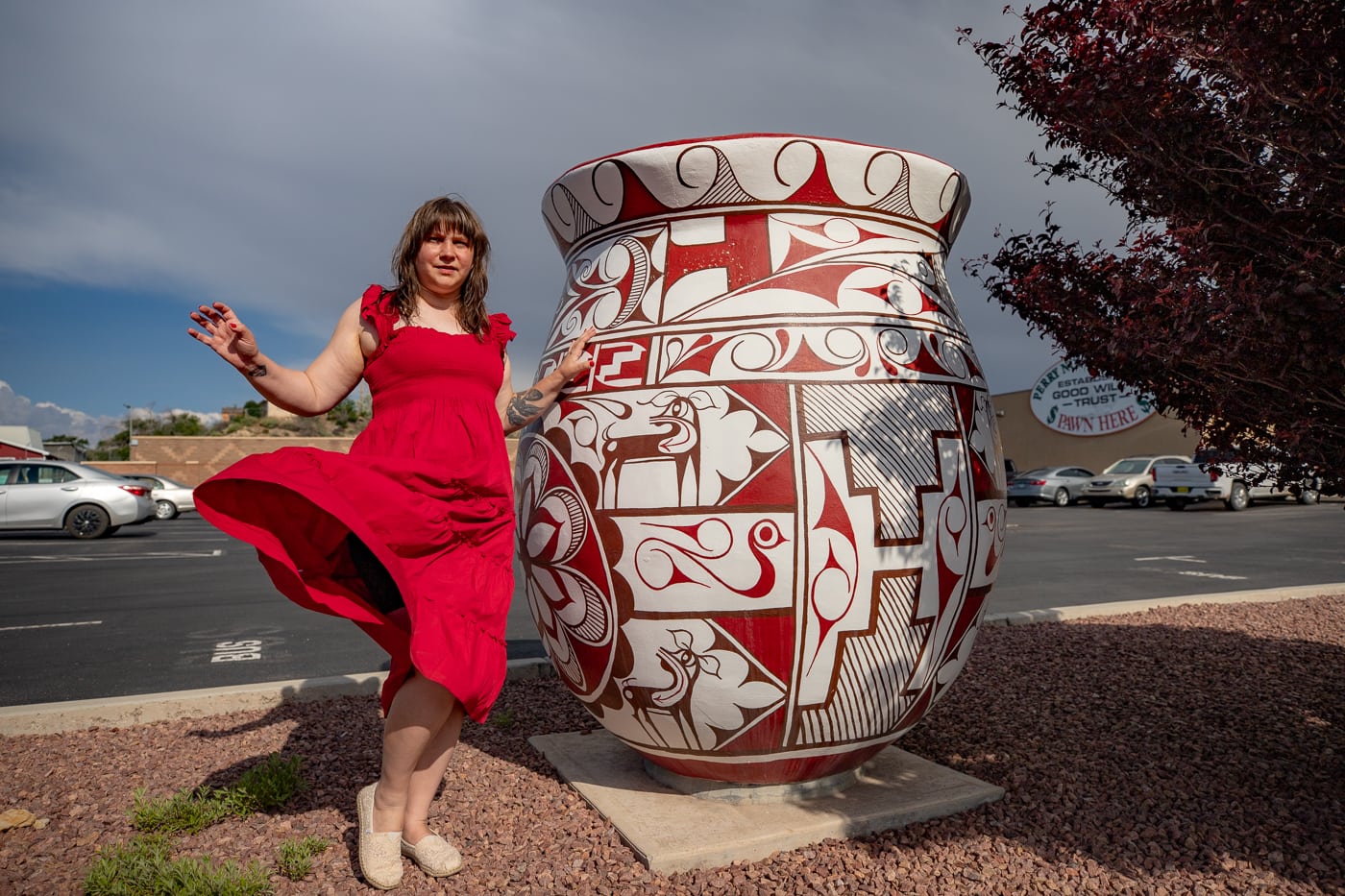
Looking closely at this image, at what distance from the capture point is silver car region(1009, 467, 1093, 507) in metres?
25.4

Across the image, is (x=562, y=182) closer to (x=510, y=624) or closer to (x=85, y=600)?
(x=510, y=624)

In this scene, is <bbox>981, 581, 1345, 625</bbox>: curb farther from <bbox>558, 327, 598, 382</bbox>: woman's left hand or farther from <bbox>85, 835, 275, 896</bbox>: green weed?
<bbox>85, 835, 275, 896</bbox>: green weed

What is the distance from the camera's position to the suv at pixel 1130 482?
23.5 metres

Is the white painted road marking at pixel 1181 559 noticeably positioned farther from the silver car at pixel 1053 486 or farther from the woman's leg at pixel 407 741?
the silver car at pixel 1053 486

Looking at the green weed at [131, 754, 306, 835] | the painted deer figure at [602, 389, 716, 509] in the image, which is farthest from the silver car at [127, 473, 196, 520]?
the painted deer figure at [602, 389, 716, 509]

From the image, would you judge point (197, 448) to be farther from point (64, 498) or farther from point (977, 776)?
point (977, 776)

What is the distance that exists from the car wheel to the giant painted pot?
54.8 ft

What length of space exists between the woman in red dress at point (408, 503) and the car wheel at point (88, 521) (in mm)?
16652

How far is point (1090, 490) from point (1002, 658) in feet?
71.1

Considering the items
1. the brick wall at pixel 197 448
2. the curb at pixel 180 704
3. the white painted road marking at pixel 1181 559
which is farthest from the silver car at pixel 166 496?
the white painted road marking at pixel 1181 559

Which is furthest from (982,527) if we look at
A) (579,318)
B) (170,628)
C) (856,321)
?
(170,628)

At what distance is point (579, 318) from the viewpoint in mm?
3154

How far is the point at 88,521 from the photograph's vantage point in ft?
54.2

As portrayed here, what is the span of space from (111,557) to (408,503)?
12964 mm
